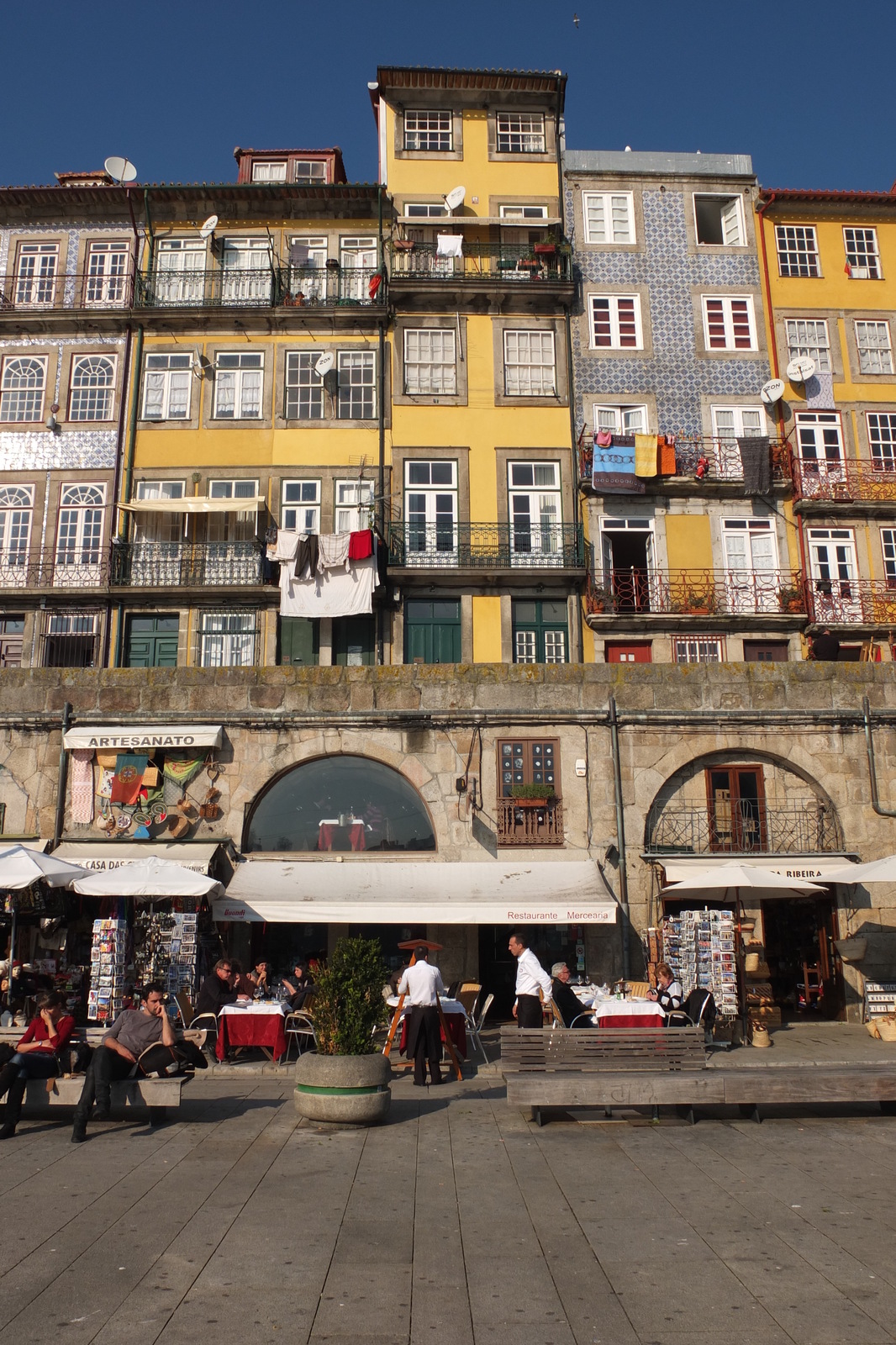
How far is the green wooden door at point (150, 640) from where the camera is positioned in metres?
27.0

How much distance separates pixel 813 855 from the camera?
1777 cm

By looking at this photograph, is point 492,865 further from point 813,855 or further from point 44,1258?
point 44,1258

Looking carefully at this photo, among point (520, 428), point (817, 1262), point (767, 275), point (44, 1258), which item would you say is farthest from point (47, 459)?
point (817, 1262)

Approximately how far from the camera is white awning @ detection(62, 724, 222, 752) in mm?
17969

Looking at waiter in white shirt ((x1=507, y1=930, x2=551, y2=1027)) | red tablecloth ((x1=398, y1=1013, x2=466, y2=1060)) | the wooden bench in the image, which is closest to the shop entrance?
red tablecloth ((x1=398, y1=1013, x2=466, y2=1060))

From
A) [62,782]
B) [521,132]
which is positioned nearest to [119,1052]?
[62,782]

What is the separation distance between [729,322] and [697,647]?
30.6 ft

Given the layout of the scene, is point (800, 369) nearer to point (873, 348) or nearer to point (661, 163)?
point (873, 348)

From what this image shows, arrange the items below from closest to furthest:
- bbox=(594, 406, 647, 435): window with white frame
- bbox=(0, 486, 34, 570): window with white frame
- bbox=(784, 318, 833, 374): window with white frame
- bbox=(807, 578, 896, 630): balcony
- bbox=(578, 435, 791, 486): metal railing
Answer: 1. bbox=(807, 578, 896, 630): balcony
2. bbox=(0, 486, 34, 570): window with white frame
3. bbox=(578, 435, 791, 486): metal railing
4. bbox=(594, 406, 647, 435): window with white frame
5. bbox=(784, 318, 833, 374): window with white frame

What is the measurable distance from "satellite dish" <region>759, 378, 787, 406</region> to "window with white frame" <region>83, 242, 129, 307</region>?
17.1 metres

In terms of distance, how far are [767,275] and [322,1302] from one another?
97.7 feet

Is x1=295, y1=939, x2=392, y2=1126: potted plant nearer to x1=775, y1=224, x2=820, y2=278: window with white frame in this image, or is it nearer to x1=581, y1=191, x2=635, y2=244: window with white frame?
x1=581, y1=191, x2=635, y2=244: window with white frame

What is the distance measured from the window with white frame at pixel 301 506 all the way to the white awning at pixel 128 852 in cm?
1183

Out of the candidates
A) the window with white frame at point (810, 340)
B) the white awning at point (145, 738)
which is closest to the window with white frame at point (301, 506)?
the white awning at point (145, 738)
